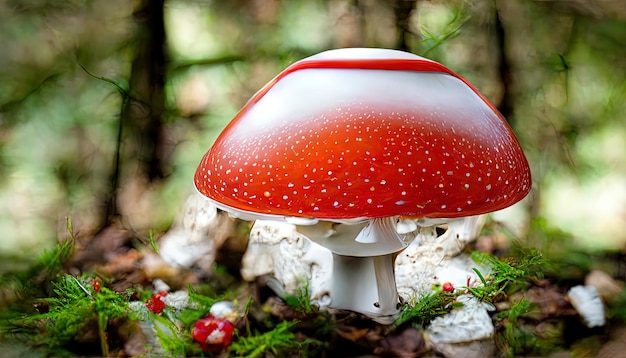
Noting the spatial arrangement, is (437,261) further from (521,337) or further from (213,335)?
(213,335)

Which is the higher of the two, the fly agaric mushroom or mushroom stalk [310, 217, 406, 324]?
the fly agaric mushroom

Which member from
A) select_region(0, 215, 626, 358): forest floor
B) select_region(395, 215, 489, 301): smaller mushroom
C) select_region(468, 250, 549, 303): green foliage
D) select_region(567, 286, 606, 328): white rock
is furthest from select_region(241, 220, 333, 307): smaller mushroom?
select_region(567, 286, 606, 328): white rock

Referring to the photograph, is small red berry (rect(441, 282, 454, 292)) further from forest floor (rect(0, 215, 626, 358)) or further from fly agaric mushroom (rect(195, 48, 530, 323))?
fly agaric mushroom (rect(195, 48, 530, 323))

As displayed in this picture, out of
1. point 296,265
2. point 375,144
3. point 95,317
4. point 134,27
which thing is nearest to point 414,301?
point 296,265

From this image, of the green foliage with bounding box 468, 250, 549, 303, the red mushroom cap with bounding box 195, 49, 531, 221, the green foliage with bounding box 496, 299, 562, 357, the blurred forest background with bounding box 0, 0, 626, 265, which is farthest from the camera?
the blurred forest background with bounding box 0, 0, 626, 265

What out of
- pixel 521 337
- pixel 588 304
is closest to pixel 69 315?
pixel 521 337

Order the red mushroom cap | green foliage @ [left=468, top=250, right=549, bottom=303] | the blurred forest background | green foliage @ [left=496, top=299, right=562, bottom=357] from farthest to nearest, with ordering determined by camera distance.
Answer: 1. the blurred forest background
2. green foliage @ [left=468, top=250, right=549, bottom=303]
3. green foliage @ [left=496, top=299, right=562, bottom=357]
4. the red mushroom cap
